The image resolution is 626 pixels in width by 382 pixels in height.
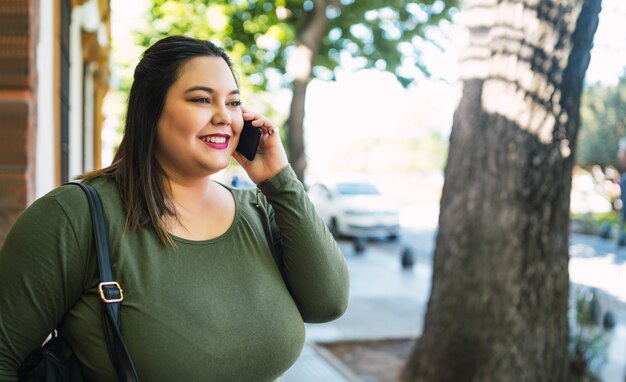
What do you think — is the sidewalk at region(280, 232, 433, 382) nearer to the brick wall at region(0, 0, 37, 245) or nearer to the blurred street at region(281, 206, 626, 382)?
the blurred street at region(281, 206, 626, 382)

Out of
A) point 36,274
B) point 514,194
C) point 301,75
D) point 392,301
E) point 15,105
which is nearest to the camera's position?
point 36,274

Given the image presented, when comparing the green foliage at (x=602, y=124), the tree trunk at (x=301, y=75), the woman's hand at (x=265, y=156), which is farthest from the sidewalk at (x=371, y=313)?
the green foliage at (x=602, y=124)

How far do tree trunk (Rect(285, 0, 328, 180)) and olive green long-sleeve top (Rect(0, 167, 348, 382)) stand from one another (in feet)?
22.7

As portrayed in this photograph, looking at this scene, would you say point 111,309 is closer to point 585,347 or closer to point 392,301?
point 585,347

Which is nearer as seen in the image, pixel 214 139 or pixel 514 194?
pixel 214 139

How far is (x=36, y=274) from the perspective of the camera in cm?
149

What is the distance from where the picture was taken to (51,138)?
4.09m

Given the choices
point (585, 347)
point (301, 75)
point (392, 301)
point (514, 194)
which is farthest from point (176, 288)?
point (392, 301)

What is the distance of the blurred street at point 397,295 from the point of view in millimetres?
6402

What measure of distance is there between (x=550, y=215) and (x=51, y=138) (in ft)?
10.7

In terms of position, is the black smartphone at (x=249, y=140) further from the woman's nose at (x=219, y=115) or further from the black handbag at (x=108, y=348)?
the black handbag at (x=108, y=348)

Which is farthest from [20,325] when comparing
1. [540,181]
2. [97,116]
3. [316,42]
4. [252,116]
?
[97,116]

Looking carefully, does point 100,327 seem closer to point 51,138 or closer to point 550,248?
point 51,138

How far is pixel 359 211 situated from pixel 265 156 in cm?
1661
